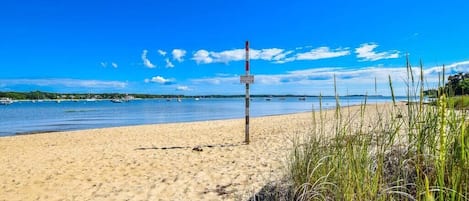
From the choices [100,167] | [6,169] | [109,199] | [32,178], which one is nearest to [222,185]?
[109,199]

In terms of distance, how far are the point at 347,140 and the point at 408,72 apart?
0.73 meters

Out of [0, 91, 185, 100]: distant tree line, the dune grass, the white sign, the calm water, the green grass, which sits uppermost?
[0, 91, 185, 100]: distant tree line

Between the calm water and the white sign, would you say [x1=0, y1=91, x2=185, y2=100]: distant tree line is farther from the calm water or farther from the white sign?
the white sign

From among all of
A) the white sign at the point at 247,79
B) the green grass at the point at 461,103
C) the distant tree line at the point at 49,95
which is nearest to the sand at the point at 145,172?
the green grass at the point at 461,103

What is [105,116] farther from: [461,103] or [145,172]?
[461,103]

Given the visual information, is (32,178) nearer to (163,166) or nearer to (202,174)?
(163,166)

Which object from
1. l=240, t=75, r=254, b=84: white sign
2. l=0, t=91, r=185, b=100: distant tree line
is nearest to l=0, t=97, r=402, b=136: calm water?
l=240, t=75, r=254, b=84: white sign

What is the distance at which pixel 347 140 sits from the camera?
2525mm

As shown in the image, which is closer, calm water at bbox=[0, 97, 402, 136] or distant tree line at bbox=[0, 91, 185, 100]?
calm water at bbox=[0, 97, 402, 136]

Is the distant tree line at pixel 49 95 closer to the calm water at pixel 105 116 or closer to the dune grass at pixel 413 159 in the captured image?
the calm water at pixel 105 116

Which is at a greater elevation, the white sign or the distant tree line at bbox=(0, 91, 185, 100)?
the distant tree line at bbox=(0, 91, 185, 100)

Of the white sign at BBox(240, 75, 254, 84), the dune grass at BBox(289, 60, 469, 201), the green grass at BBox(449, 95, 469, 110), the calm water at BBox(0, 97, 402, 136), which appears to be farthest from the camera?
the calm water at BBox(0, 97, 402, 136)

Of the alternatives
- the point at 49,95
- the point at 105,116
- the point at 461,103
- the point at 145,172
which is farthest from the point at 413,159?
the point at 49,95

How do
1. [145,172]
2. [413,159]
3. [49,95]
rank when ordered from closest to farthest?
[413,159] < [145,172] < [49,95]
